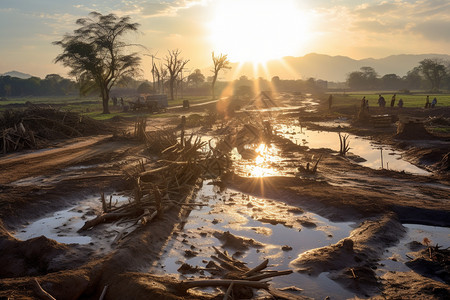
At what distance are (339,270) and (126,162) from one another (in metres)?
9.30

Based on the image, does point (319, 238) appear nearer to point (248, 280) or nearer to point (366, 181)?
point (248, 280)

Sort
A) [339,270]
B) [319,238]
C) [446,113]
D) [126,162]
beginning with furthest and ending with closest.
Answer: [446,113] < [126,162] < [319,238] < [339,270]

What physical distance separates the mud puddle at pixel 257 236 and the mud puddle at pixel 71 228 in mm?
1284

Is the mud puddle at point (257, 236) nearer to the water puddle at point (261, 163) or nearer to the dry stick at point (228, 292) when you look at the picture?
the dry stick at point (228, 292)

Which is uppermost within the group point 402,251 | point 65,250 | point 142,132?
point 142,132

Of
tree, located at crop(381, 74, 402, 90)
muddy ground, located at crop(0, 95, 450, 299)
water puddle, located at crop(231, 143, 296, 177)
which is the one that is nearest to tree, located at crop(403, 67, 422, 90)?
tree, located at crop(381, 74, 402, 90)

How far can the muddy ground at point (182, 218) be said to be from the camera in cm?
509

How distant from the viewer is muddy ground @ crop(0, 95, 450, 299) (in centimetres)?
509

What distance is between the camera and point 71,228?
746cm

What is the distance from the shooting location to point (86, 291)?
4977mm

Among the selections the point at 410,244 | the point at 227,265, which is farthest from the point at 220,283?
the point at 410,244

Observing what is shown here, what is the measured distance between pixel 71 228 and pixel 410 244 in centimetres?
683

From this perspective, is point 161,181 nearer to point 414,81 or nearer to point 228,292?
point 228,292

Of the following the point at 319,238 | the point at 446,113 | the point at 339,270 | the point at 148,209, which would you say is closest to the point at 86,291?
the point at 148,209
